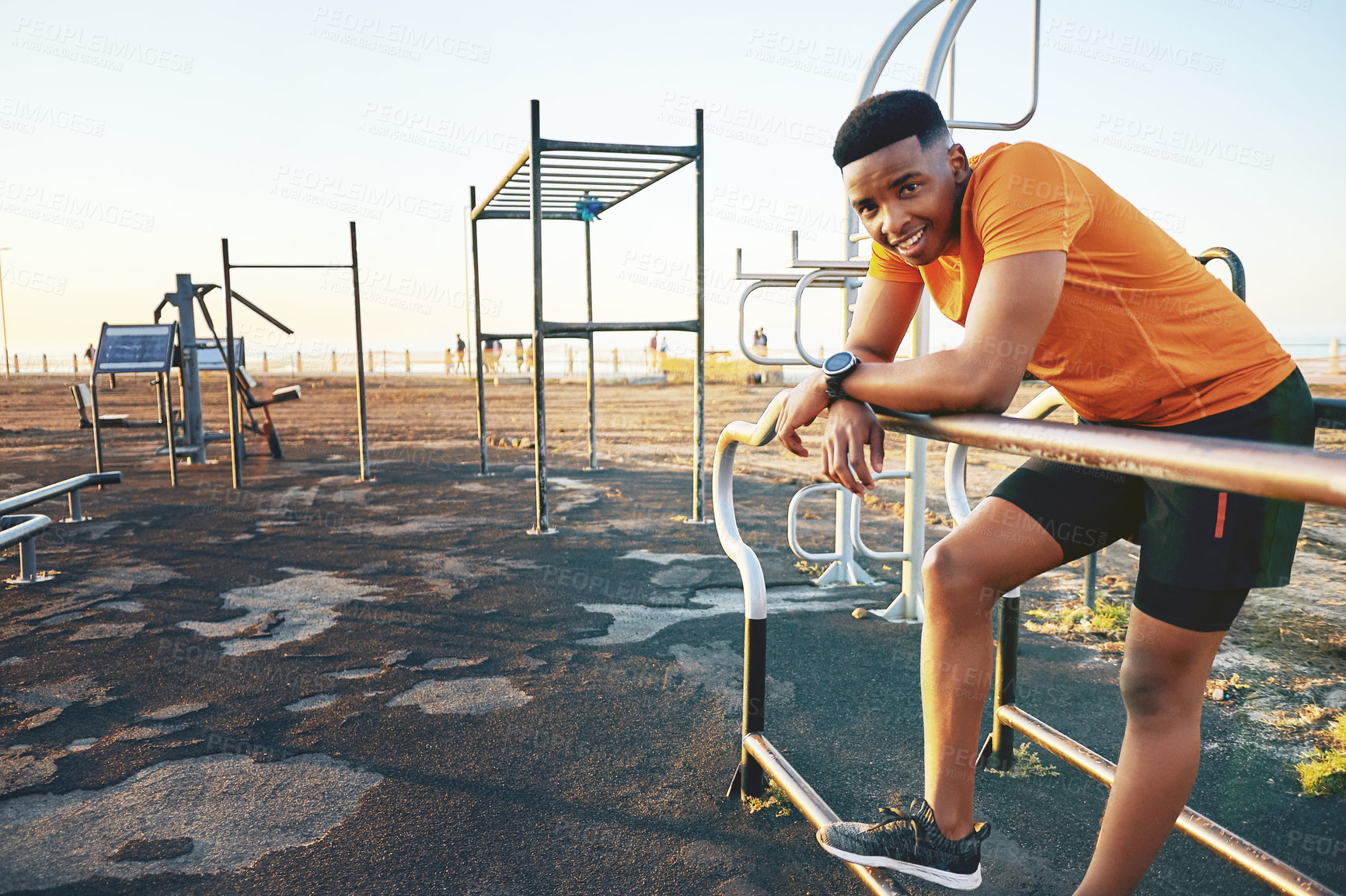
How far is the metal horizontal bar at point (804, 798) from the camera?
1571 millimetres

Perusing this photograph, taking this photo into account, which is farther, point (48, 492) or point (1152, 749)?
point (48, 492)

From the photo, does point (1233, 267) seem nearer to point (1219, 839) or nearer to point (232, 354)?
point (1219, 839)

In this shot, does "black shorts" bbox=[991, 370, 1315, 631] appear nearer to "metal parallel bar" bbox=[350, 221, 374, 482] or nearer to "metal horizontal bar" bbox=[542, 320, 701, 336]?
"metal horizontal bar" bbox=[542, 320, 701, 336]

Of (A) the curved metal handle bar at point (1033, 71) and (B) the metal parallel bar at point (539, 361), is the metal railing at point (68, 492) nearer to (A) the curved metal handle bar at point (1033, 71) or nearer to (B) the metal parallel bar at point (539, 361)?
(B) the metal parallel bar at point (539, 361)

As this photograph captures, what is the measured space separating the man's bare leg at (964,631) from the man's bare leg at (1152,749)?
209 millimetres

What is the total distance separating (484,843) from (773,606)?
6.97 ft

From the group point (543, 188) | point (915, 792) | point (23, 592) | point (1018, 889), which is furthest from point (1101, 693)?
point (543, 188)

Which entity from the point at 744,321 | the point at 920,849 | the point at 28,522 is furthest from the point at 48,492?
the point at 920,849

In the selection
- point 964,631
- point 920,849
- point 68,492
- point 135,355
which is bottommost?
point 920,849

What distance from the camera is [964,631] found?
1.45m

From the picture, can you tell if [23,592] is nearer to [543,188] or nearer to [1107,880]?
[543,188]

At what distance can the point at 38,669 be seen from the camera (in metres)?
3.10

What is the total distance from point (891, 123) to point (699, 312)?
177 inches

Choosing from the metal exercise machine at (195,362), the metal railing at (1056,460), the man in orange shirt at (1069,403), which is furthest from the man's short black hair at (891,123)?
the metal exercise machine at (195,362)
